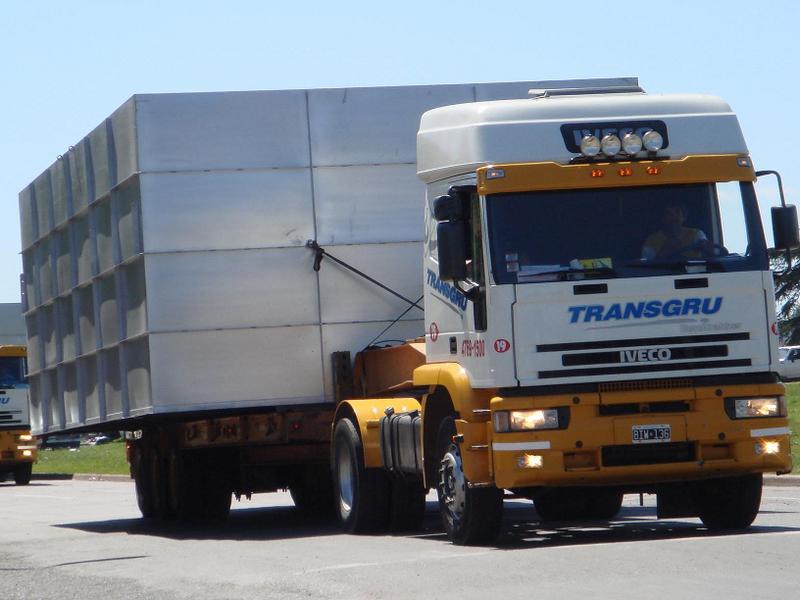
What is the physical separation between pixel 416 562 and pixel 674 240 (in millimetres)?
3138

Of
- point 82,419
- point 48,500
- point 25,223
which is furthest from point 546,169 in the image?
point 48,500

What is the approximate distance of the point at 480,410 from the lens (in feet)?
40.8

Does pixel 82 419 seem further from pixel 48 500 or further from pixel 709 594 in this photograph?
pixel 709 594

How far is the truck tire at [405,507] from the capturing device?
1512 centimetres

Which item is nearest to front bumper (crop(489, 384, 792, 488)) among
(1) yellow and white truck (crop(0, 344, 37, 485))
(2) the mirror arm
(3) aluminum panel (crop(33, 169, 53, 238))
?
(2) the mirror arm

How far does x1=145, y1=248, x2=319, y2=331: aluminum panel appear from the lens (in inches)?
631

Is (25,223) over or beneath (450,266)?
over

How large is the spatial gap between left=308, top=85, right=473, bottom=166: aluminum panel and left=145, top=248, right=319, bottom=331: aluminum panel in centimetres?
111

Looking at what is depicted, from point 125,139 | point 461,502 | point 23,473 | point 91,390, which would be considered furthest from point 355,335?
point 23,473

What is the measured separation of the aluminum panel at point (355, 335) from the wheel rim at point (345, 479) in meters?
0.83

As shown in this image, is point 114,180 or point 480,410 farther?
point 114,180

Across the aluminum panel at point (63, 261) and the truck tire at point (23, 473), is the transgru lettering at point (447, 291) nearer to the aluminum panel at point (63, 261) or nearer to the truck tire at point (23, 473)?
the aluminum panel at point (63, 261)

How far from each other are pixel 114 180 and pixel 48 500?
12.6m

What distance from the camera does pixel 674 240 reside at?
40.7 ft
